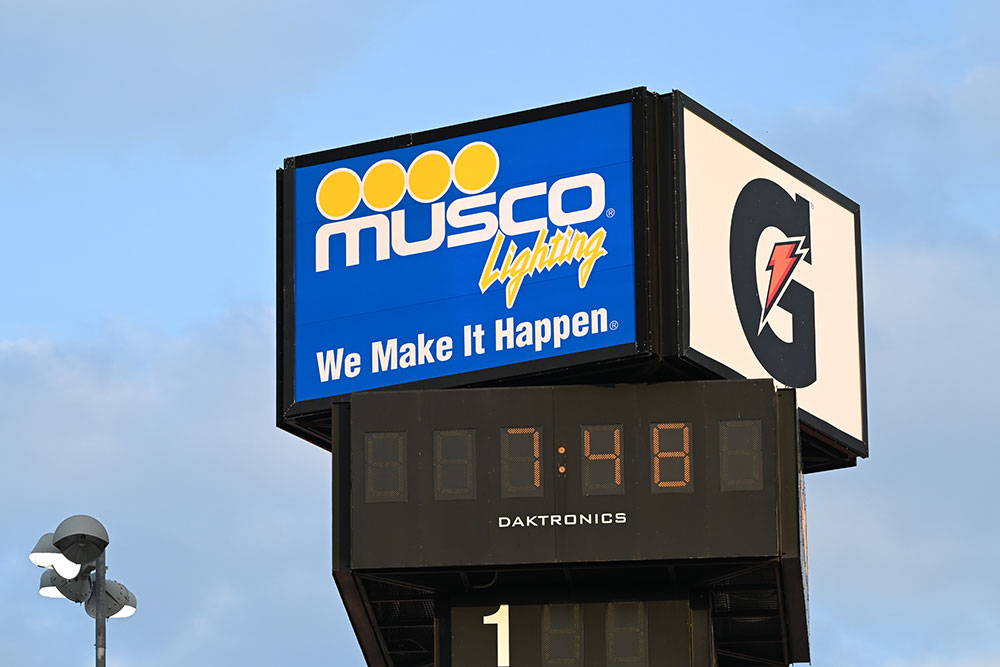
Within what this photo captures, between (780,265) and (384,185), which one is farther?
(384,185)

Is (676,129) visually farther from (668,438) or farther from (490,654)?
Result: (490,654)

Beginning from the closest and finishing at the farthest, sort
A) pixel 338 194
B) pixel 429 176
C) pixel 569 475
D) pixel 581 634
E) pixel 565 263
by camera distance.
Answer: pixel 569 475 → pixel 581 634 → pixel 565 263 → pixel 429 176 → pixel 338 194

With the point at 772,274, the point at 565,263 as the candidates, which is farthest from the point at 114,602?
the point at 772,274

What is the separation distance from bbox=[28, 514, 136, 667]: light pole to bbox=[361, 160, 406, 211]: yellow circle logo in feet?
58.2

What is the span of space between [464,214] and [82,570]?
702 inches

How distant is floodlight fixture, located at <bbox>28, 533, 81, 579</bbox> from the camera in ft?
101

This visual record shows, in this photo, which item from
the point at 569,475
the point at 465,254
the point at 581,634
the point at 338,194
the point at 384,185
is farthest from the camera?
the point at 338,194

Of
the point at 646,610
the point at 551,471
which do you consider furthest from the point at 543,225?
the point at 646,610

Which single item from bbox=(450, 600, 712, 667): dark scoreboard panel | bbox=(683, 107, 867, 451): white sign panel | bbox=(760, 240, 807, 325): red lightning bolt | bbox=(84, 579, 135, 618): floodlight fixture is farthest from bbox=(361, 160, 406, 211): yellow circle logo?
bbox=(84, 579, 135, 618): floodlight fixture

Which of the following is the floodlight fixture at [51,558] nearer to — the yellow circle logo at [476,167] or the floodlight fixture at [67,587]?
the floodlight fixture at [67,587]

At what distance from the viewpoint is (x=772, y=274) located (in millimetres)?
47781

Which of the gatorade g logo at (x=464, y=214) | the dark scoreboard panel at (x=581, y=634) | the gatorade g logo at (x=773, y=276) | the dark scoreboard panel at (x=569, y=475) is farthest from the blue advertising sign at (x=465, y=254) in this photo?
the dark scoreboard panel at (x=581, y=634)

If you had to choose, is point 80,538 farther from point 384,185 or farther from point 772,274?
point 772,274

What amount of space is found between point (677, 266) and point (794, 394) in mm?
3607
